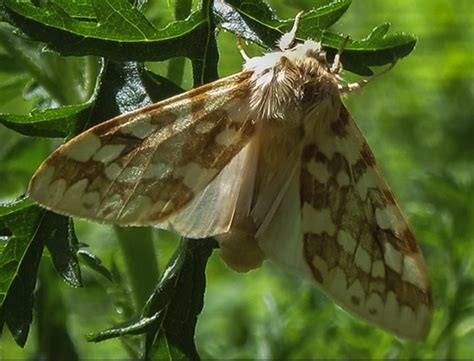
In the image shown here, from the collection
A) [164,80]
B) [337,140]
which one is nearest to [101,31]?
[164,80]

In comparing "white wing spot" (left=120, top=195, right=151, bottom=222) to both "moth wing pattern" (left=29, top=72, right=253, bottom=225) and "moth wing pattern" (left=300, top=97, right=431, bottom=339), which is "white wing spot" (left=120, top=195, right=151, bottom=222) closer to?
"moth wing pattern" (left=29, top=72, right=253, bottom=225)

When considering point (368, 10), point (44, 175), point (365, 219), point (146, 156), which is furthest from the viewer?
point (368, 10)

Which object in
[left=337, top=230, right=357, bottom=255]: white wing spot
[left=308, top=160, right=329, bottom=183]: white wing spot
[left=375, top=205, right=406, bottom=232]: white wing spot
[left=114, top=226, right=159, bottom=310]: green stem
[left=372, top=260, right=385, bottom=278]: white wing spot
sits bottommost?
[left=114, top=226, right=159, bottom=310]: green stem

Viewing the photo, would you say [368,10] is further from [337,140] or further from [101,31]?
[101,31]

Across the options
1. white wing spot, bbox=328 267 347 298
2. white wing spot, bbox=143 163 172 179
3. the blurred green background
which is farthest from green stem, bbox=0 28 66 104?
white wing spot, bbox=328 267 347 298

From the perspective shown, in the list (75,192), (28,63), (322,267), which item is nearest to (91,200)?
(75,192)

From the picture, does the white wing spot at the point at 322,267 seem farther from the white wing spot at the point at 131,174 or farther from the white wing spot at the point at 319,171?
the white wing spot at the point at 131,174
